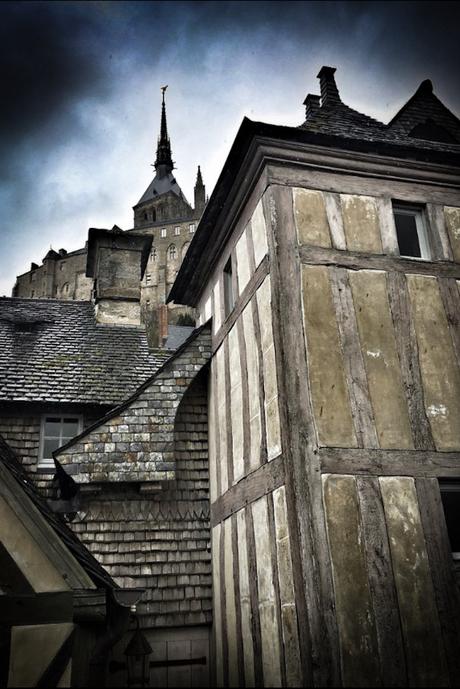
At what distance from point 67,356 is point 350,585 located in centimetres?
736

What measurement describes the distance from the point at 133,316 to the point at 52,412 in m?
4.10

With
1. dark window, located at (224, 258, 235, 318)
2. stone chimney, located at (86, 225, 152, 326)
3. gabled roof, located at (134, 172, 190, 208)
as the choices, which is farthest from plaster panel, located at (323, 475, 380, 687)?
gabled roof, located at (134, 172, 190, 208)

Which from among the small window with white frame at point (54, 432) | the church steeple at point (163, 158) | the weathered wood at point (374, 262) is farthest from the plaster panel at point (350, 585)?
the church steeple at point (163, 158)

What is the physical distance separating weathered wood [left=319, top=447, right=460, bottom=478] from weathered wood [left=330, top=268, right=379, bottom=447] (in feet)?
0.52

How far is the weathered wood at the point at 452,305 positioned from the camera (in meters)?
7.35

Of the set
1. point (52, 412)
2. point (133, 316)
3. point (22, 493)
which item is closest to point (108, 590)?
point (22, 493)

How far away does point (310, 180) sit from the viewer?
25.7 feet

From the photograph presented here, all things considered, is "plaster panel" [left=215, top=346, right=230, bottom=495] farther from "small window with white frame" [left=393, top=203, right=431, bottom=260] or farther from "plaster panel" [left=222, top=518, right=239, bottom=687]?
"small window with white frame" [left=393, top=203, right=431, bottom=260]

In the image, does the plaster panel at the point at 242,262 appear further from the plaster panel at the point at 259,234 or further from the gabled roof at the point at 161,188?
the gabled roof at the point at 161,188

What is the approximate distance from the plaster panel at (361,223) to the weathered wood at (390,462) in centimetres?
257

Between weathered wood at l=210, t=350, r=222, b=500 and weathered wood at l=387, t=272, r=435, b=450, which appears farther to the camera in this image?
weathered wood at l=210, t=350, r=222, b=500

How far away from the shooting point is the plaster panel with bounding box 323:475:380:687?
553cm

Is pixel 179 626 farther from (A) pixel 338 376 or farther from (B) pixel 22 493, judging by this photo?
(A) pixel 338 376

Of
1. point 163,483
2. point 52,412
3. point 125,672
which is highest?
point 52,412
